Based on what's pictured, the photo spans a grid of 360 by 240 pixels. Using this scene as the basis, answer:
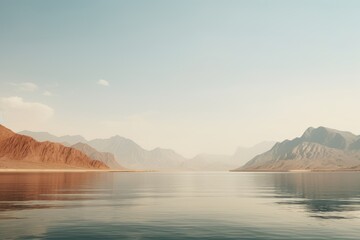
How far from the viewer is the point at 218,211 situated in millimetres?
50250

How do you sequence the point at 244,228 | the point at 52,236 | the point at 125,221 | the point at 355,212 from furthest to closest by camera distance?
the point at 355,212 → the point at 125,221 → the point at 244,228 → the point at 52,236

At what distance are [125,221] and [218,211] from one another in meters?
14.3

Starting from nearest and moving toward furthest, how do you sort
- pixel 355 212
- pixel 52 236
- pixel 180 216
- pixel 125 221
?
1. pixel 52 236
2. pixel 125 221
3. pixel 180 216
4. pixel 355 212

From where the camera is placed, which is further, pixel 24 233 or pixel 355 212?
pixel 355 212

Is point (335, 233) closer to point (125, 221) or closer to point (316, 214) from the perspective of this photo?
point (316, 214)

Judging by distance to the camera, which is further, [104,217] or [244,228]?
[104,217]

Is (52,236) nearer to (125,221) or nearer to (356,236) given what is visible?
(125,221)

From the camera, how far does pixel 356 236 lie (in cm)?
3306

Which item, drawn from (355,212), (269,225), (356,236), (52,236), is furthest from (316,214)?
(52,236)

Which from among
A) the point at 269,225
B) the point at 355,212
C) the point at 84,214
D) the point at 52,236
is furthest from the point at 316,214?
the point at 52,236

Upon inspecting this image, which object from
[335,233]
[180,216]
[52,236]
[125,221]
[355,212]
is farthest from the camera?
[355,212]

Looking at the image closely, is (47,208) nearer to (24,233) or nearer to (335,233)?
(24,233)

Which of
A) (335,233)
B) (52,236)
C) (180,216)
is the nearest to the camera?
(52,236)

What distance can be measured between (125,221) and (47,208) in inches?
577
